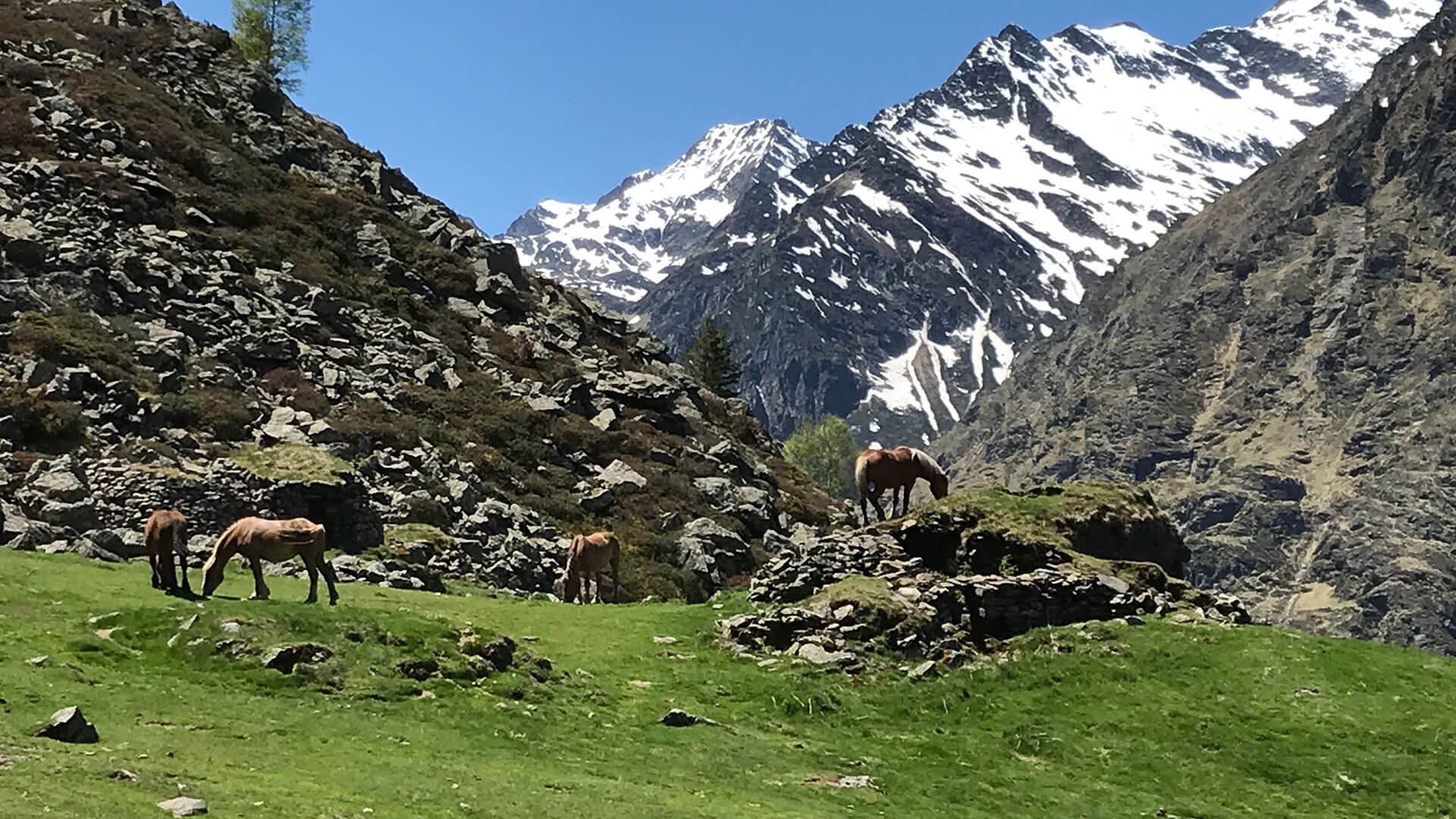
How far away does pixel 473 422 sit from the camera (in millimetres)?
55906

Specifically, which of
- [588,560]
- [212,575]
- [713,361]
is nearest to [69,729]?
[212,575]

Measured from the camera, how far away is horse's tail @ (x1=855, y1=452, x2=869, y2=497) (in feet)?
122

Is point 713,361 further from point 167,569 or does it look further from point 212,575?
point 212,575

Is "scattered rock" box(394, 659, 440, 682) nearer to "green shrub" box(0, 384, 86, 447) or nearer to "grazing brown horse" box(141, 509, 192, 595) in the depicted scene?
"grazing brown horse" box(141, 509, 192, 595)

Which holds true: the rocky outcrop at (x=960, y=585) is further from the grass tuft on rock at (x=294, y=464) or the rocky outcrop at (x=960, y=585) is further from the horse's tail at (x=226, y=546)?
the grass tuft on rock at (x=294, y=464)

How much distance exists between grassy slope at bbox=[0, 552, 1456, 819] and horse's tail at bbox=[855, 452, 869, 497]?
34.0 feet

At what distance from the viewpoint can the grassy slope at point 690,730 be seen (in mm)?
15766

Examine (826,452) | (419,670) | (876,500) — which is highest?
(826,452)

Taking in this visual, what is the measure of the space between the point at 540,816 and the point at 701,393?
214 feet

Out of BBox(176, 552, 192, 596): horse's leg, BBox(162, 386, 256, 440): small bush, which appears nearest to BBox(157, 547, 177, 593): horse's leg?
BBox(176, 552, 192, 596): horse's leg

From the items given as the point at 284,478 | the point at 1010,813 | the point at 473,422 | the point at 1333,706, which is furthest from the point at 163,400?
the point at 1333,706

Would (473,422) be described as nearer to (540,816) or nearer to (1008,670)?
(1008,670)

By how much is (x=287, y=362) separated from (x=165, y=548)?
92.6 feet

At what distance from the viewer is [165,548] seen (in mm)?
26172
